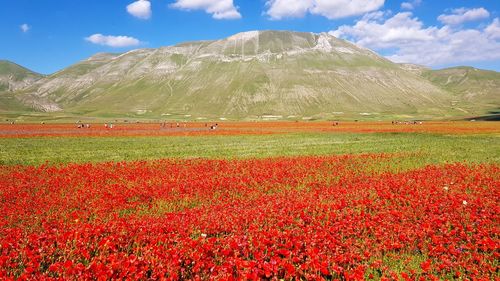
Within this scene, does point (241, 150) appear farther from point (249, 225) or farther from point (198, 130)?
point (198, 130)

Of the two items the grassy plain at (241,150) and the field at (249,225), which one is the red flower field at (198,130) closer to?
the grassy plain at (241,150)

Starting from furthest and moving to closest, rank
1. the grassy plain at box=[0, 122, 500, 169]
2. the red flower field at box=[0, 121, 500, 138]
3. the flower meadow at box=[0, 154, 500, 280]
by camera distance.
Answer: the red flower field at box=[0, 121, 500, 138], the grassy plain at box=[0, 122, 500, 169], the flower meadow at box=[0, 154, 500, 280]

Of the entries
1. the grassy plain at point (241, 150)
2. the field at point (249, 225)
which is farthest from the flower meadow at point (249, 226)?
the grassy plain at point (241, 150)

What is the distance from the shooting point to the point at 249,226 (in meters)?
11.1

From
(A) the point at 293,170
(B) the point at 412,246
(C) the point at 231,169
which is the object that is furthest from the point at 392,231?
(C) the point at 231,169

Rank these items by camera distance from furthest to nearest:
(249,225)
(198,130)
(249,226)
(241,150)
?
1. (198,130)
2. (241,150)
3. (249,225)
4. (249,226)

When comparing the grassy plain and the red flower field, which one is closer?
the grassy plain

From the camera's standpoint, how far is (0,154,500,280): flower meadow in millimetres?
8106

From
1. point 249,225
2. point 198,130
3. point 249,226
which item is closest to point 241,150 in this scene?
point 249,225

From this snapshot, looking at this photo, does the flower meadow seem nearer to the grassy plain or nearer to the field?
the field

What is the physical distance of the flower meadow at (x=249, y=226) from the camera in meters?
8.11

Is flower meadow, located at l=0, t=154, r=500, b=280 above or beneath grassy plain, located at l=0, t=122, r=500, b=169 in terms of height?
above

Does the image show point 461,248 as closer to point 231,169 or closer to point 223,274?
point 223,274

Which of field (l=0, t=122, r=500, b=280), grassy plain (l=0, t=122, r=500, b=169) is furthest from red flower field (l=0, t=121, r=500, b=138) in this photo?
field (l=0, t=122, r=500, b=280)
